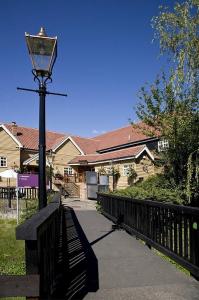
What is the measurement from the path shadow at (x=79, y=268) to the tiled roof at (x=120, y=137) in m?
24.8

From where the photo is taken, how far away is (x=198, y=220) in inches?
195

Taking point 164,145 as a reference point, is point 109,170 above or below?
below

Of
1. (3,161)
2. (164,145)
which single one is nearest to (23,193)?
(164,145)

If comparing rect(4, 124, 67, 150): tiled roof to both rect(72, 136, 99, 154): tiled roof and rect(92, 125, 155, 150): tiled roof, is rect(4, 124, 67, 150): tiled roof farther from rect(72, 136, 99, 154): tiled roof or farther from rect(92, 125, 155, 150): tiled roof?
rect(92, 125, 155, 150): tiled roof

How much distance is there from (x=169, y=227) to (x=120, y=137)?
32673 millimetres

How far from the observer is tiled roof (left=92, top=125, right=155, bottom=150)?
34188 mm

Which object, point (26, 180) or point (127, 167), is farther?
point (127, 167)

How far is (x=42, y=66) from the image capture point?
20.5 ft

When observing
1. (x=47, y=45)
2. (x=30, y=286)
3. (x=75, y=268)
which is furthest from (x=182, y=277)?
(x=47, y=45)

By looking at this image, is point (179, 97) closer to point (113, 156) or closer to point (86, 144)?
point (113, 156)

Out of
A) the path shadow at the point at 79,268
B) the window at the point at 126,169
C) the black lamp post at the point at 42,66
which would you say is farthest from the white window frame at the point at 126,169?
the black lamp post at the point at 42,66

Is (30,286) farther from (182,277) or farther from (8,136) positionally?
(8,136)

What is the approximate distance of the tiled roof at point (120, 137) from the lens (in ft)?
112

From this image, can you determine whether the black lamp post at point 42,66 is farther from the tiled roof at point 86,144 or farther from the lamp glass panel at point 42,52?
the tiled roof at point 86,144
